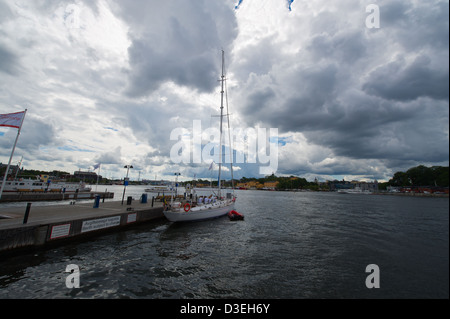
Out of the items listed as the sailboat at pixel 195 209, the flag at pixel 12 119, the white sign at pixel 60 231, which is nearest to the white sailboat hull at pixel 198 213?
the sailboat at pixel 195 209

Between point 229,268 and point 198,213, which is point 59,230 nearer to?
point 229,268

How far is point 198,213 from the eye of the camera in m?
22.5

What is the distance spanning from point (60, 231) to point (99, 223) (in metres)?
3.14

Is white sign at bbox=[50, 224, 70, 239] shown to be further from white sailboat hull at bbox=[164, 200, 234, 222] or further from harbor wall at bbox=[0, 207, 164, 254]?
white sailboat hull at bbox=[164, 200, 234, 222]

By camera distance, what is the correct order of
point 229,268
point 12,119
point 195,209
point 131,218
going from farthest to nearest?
point 195,209
point 131,218
point 12,119
point 229,268

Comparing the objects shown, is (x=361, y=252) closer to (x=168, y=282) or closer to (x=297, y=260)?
(x=297, y=260)

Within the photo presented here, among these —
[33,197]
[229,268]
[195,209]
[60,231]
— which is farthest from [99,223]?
[33,197]

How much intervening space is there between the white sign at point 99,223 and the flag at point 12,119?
28.4ft

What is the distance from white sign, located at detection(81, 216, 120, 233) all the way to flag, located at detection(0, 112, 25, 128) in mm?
8660

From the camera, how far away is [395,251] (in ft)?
41.4

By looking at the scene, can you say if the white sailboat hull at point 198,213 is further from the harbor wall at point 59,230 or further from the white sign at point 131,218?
the harbor wall at point 59,230

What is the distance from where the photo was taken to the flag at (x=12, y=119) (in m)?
12.7
